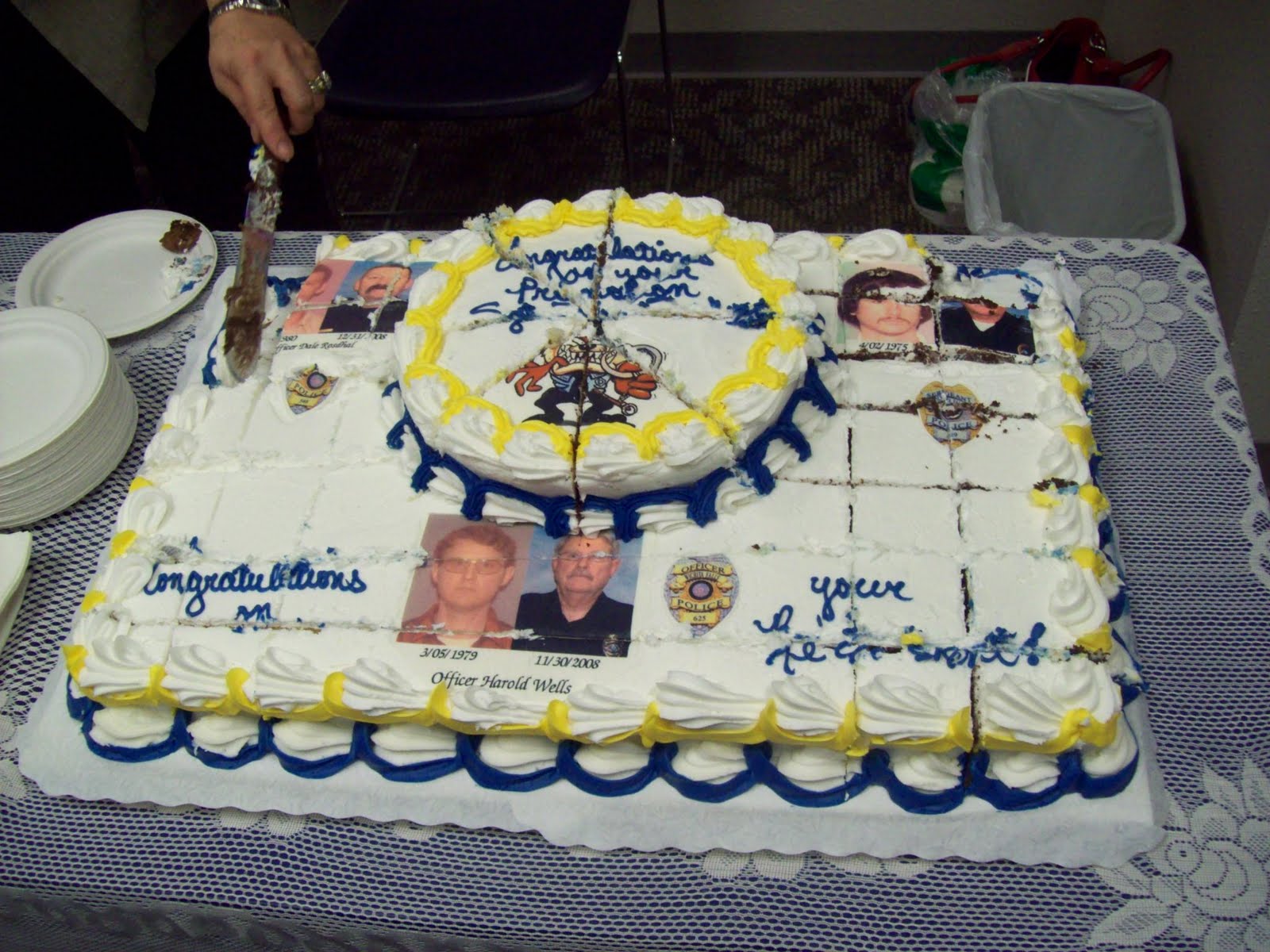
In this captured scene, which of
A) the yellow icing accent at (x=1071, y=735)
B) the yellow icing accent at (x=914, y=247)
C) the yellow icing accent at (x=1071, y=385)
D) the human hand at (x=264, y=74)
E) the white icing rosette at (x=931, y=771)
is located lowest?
the white icing rosette at (x=931, y=771)

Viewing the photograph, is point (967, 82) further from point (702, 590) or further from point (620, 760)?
point (620, 760)

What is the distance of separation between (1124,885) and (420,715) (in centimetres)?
121

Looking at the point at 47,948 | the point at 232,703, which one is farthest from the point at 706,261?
the point at 47,948

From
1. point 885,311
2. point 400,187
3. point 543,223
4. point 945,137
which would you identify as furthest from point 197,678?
point 945,137

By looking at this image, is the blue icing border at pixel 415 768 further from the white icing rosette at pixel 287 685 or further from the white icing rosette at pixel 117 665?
the white icing rosette at pixel 117 665

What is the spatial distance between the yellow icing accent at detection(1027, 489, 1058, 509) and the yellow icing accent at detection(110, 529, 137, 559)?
5.58ft

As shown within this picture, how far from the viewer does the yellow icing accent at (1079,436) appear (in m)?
2.22

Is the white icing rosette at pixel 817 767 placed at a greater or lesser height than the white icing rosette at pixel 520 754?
greater

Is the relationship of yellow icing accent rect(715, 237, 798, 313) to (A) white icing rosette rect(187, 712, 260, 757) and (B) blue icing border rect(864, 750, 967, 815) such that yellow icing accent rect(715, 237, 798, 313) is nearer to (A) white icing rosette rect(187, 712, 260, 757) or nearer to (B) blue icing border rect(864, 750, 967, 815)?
(B) blue icing border rect(864, 750, 967, 815)

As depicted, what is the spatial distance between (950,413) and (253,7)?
1.78 metres

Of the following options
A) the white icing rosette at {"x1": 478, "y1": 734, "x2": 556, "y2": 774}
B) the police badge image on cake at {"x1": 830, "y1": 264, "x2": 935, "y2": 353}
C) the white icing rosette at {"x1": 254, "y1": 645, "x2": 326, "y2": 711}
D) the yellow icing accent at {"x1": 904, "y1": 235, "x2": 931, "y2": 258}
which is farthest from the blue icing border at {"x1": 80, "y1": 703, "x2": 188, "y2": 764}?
the yellow icing accent at {"x1": 904, "y1": 235, "x2": 931, "y2": 258}

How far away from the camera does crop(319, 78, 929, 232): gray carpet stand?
4.60 meters

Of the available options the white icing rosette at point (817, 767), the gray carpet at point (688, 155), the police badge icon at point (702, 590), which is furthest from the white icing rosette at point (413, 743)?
the gray carpet at point (688, 155)

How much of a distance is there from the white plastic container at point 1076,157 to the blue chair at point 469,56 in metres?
1.29
